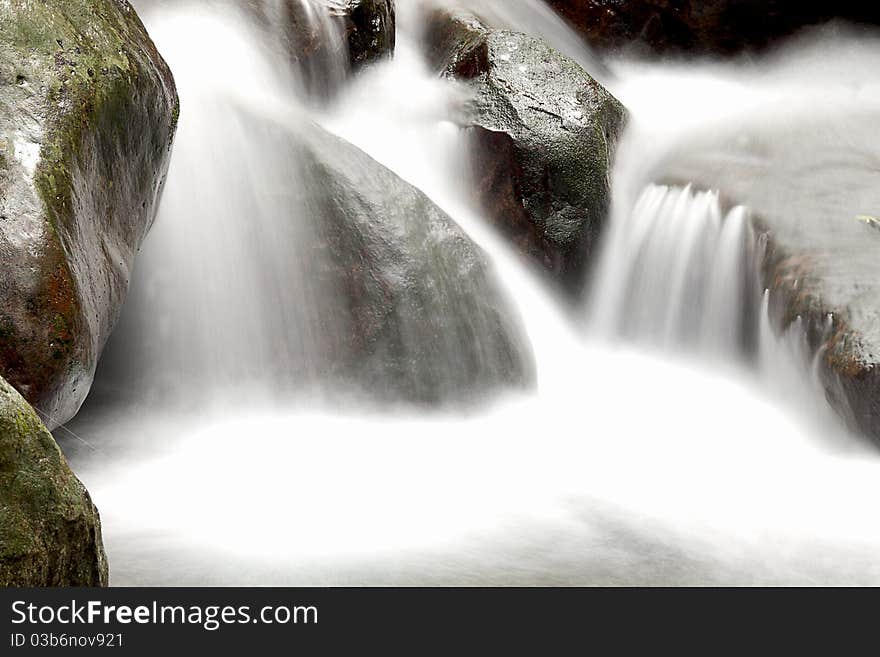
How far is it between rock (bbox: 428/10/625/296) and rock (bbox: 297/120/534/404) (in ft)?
4.93

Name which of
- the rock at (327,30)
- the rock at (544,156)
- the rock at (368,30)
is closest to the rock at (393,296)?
the rock at (544,156)

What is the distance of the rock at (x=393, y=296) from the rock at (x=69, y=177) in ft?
3.84

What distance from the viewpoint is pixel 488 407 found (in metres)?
5.20

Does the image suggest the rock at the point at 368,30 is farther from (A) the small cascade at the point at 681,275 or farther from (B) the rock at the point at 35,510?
(B) the rock at the point at 35,510

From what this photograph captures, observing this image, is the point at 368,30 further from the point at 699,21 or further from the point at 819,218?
the point at 699,21

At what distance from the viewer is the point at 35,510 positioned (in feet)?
6.76

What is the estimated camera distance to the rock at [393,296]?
508 cm

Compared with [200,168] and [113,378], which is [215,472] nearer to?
[113,378]

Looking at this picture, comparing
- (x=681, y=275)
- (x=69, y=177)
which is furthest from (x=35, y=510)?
(x=681, y=275)

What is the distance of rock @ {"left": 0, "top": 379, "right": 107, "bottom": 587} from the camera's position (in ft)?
6.55

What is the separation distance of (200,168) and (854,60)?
341 inches

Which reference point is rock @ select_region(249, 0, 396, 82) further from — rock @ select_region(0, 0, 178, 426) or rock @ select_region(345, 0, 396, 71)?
rock @ select_region(0, 0, 178, 426)

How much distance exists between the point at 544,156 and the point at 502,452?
9.07 feet
